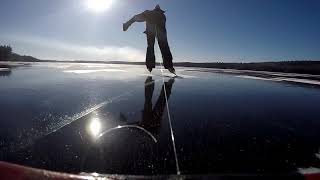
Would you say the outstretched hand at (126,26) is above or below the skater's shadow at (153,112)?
above

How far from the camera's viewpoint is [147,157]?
3.45 m

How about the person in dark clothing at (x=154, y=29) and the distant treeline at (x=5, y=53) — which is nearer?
the person in dark clothing at (x=154, y=29)

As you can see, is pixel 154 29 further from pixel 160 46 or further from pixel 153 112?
pixel 153 112

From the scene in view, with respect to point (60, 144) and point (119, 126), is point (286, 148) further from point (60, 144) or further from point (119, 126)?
point (60, 144)

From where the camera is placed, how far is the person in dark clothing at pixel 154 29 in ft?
44.5

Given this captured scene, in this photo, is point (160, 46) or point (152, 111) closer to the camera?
point (152, 111)

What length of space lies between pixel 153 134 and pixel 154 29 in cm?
985

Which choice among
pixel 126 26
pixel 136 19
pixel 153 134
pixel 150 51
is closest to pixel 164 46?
pixel 150 51

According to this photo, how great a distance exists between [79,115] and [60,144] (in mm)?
1550

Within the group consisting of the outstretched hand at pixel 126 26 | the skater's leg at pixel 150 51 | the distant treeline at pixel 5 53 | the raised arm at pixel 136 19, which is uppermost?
the raised arm at pixel 136 19

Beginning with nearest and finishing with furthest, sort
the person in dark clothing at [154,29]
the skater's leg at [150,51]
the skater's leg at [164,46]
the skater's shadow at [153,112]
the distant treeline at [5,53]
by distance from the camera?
the skater's shadow at [153,112]
the person in dark clothing at [154,29]
the skater's leg at [150,51]
the skater's leg at [164,46]
the distant treeline at [5,53]

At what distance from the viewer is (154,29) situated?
541 inches

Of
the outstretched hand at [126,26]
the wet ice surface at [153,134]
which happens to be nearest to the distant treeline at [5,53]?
the outstretched hand at [126,26]

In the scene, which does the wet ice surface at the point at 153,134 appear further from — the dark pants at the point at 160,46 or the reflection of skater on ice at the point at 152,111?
the dark pants at the point at 160,46
